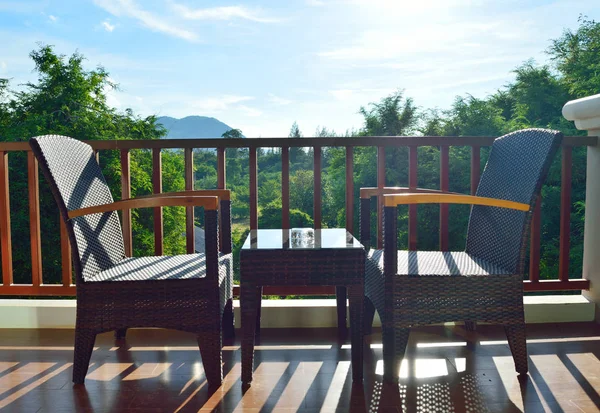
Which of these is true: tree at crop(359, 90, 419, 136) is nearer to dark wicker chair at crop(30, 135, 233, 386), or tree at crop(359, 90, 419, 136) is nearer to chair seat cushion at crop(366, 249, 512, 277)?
chair seat cushion at crop(366, 249, 512, 277)

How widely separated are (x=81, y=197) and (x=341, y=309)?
4.46ft

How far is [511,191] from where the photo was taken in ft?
7.40

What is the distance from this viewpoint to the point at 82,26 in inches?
1023

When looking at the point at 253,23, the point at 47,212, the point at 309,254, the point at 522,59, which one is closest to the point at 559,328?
the point at 309,254

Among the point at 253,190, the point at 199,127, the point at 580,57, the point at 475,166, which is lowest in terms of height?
the point at 253,190

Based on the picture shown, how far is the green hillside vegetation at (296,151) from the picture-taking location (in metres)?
15.2

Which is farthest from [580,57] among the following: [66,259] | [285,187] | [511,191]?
[66,259]

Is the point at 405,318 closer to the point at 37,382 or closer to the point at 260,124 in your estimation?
the point at 37,382

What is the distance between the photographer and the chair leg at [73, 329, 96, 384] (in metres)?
2.08

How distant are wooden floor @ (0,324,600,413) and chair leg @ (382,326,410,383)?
0.17ft

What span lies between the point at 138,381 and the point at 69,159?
97 centimetres

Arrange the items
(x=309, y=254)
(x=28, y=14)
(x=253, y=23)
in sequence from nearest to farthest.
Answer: (x=309, y=254), (x=28, y=14), (x=253, y=23)

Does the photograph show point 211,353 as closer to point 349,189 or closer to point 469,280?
point 469,280

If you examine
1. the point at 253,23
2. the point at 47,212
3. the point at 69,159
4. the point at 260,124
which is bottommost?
the point at 47,212
